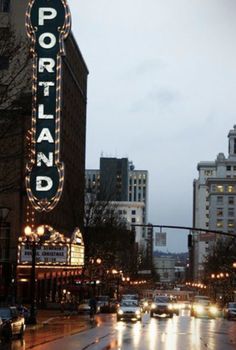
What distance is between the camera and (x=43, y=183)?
69.9m

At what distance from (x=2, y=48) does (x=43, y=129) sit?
37.8 m

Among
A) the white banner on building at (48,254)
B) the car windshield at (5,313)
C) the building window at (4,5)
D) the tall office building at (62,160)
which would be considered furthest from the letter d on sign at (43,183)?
the car windshield at (5,313)

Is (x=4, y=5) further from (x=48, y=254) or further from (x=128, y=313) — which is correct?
(x=128, y=313)

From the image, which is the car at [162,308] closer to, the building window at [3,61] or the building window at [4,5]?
the building window at [4,5]

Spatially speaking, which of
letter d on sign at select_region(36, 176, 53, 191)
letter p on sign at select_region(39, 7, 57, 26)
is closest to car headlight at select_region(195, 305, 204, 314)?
letter d on sign at select_region(36, 176, 53, 191)

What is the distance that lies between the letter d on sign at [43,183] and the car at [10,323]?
3139 cm

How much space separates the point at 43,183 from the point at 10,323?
36.1 m

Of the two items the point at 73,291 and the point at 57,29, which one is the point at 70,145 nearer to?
the point at 73,291

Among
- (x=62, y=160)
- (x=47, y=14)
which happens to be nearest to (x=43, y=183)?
(x=47, y=14)

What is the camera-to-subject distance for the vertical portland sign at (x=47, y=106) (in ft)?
221

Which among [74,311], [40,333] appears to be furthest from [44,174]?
[40,333]

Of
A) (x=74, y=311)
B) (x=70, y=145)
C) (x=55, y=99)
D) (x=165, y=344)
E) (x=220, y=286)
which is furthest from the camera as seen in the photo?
(x=220, y=286)

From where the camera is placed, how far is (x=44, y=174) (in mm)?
69500

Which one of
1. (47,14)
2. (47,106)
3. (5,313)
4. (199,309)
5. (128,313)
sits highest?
(47,14)
